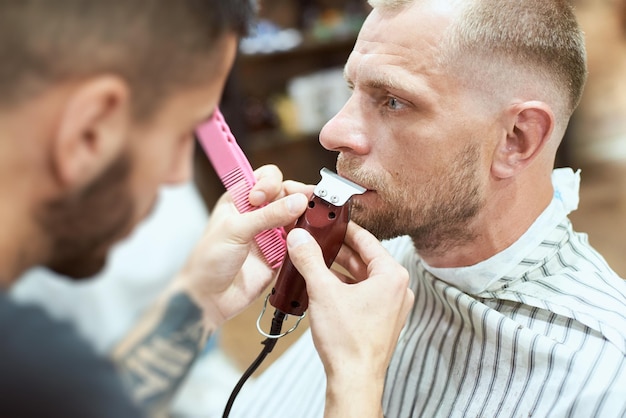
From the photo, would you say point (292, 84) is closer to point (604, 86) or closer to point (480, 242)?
point (604, 86)

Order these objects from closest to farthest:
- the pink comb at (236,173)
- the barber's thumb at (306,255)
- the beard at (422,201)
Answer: the pink comb at (236,173), the barber's thumb at (306,255), the beard at (422,201)

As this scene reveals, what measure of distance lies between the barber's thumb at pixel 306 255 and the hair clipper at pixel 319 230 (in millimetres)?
26

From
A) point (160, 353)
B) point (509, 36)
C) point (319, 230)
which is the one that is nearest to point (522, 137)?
point (509, 36)

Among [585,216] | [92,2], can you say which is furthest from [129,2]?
[585,216]

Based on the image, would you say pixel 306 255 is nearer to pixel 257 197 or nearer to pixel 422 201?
pixel 257 197

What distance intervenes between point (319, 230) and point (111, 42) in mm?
542

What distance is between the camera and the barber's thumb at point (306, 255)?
91 centimetres

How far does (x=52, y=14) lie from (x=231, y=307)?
533mm

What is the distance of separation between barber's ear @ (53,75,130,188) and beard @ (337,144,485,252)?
2.23 feet

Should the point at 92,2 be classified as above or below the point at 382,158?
below

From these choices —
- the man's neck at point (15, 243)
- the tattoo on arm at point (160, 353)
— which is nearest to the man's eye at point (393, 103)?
the tattoo on arm at point (160, 353)

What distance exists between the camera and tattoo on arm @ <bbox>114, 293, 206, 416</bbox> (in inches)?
20.3

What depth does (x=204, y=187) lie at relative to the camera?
74 cm

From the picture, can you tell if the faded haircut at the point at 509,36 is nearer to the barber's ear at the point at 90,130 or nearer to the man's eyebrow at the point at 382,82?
the man's eyebrow at the point at 382,82
